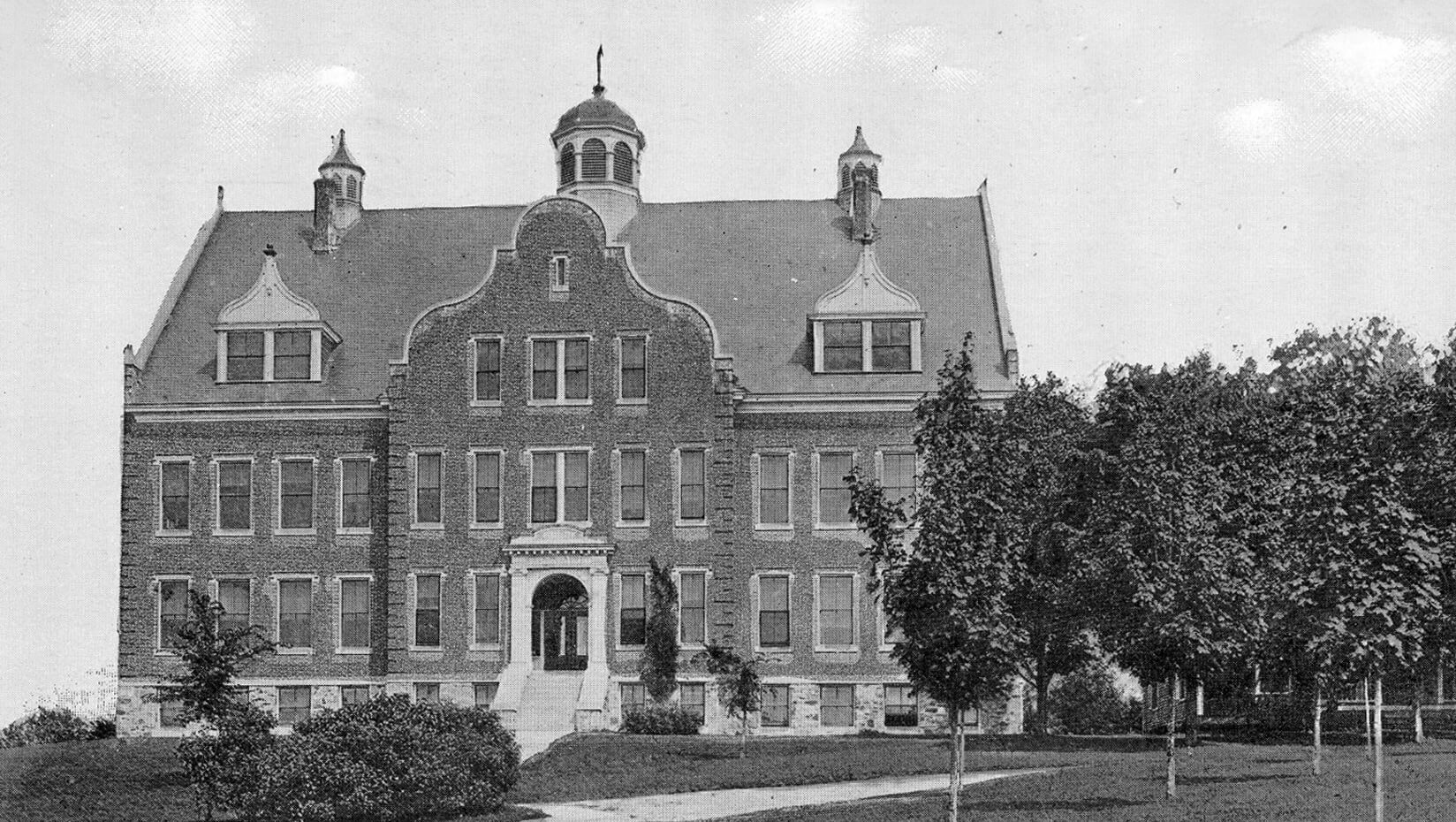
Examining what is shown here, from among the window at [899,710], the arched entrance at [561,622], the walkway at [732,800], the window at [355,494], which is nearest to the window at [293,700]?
the window at [355,494]

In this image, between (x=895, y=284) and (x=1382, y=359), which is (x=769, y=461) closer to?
(x=895, y=284)

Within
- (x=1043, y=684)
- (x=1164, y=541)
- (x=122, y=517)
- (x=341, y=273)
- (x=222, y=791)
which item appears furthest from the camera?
(x=341, y=273)

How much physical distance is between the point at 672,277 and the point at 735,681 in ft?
49.9

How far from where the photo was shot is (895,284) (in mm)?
48625

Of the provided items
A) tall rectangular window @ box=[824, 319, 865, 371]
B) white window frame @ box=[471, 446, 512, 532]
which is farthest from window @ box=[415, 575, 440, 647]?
tall rectangular window @ box=[824, 319, 865, 371]

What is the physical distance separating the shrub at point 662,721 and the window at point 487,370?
914cm

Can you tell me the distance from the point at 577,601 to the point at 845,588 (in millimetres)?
7238

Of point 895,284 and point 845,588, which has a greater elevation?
point 895,284

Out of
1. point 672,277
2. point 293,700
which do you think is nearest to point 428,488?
point 293,700

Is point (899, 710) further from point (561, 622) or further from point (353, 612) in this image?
point (353, 612)

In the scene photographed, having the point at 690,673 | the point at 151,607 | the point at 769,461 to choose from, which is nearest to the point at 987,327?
the point at 769,461

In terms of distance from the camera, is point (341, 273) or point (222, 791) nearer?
point (222, 791)

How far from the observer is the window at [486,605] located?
45.4 m

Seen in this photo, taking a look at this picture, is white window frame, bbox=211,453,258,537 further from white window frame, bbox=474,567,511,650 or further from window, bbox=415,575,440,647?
white window frame, bbox=474,567,511,650
